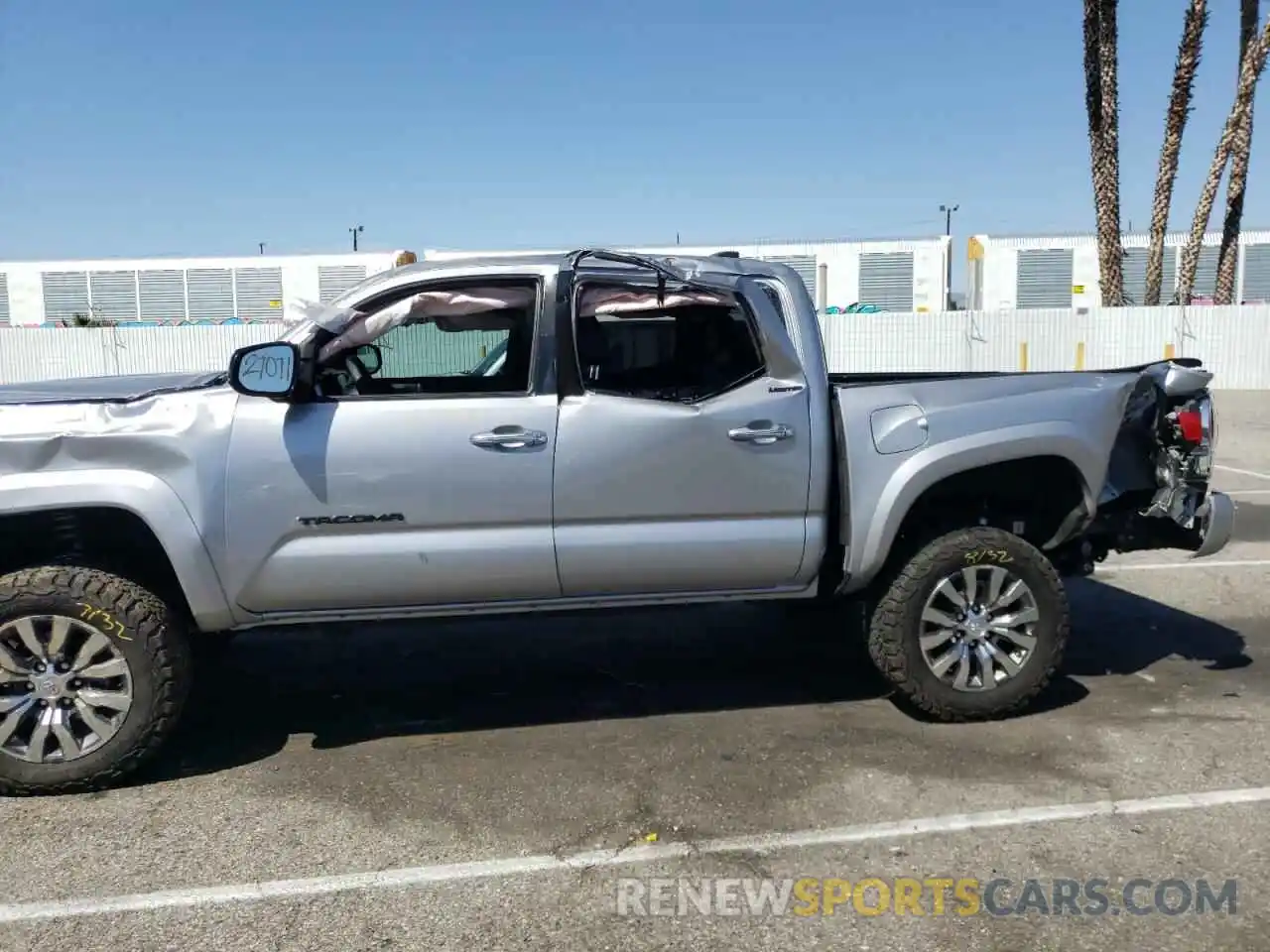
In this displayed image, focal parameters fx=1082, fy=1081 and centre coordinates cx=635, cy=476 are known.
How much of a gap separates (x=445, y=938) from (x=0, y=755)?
208 centimetres

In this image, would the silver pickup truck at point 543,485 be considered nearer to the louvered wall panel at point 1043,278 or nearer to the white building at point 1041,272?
the white building at point 1041,272

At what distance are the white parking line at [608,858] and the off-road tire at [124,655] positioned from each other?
31.5 inches

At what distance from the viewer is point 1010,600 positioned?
4762 mm

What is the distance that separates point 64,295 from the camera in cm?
3609

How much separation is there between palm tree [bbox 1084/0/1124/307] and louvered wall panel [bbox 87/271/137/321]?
2917cm

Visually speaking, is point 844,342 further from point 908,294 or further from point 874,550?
point 874,550

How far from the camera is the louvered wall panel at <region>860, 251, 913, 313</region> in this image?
34.0m

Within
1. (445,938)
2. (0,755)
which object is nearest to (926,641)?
(445,938)

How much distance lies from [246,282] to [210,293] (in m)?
1.55

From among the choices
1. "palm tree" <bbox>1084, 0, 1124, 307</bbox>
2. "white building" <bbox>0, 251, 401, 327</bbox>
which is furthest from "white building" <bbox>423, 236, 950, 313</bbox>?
"white building" <bbox>0, 251, 401, 327</bbox>

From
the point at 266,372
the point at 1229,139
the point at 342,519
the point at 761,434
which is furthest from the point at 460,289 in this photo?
the point at 1229,139

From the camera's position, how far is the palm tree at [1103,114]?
23375 millimetres

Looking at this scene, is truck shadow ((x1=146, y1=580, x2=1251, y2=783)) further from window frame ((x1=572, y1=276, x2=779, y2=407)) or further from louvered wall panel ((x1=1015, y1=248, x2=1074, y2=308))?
louvered wall panel ((x1=1015, y1=248, x2=1074, y2=308))
